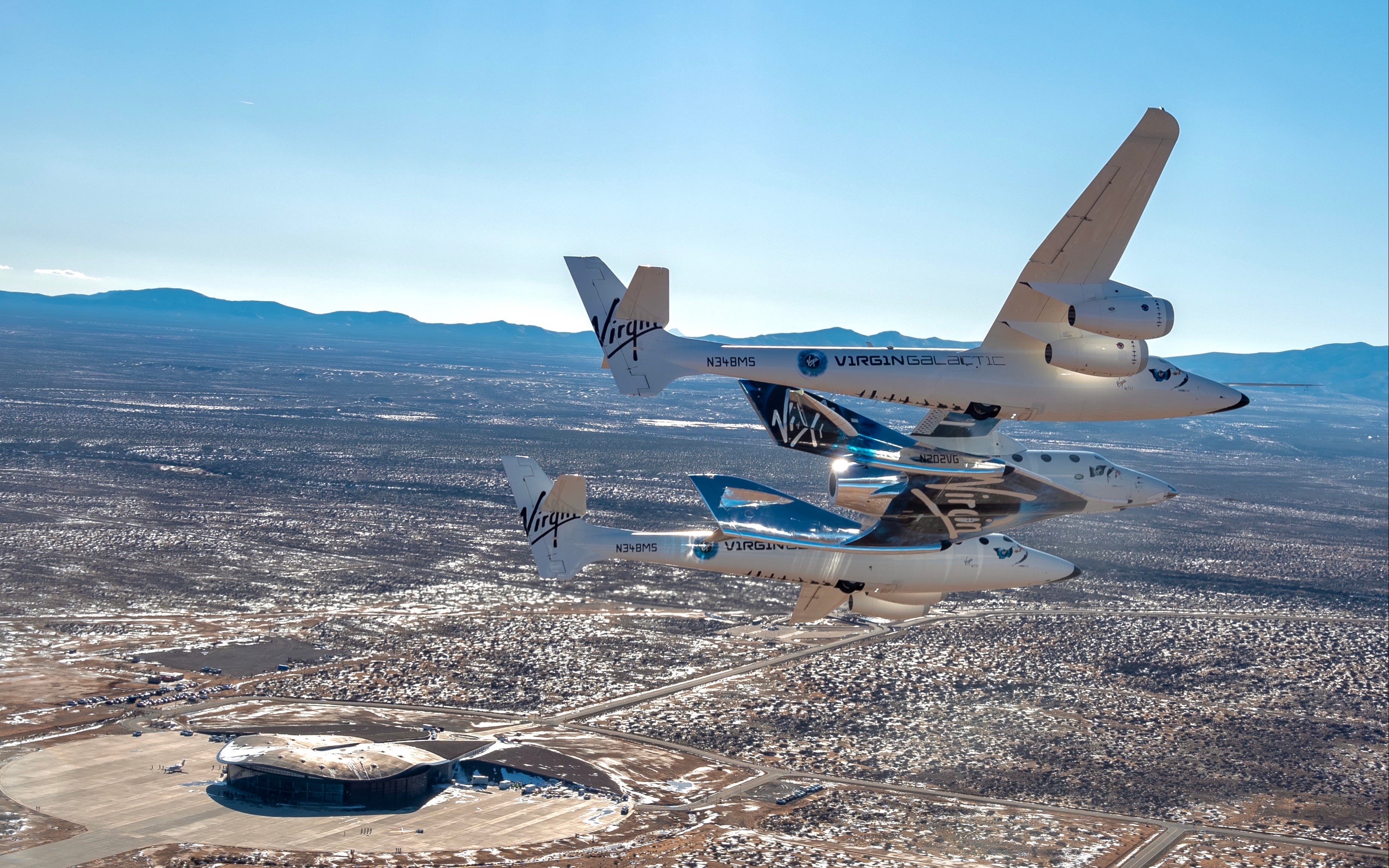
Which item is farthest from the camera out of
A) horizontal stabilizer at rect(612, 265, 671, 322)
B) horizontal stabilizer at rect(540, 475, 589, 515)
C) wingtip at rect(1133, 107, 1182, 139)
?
horizontal stabilizer at rect(540, 475, 589, 515)

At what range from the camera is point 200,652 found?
388 ft

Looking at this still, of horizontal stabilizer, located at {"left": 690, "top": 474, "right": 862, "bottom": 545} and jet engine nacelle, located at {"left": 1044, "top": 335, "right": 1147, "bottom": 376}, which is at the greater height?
jet engine nacelle, located at {"left": 1044, "top": 335, "right": 1147, "bottom": 376}

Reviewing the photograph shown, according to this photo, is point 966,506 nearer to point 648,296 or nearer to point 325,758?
point 648,296

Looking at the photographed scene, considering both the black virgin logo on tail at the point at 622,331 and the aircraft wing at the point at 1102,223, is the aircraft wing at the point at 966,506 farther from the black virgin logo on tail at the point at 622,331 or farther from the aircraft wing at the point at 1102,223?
the black virgin logo on tail at the point at 622,331

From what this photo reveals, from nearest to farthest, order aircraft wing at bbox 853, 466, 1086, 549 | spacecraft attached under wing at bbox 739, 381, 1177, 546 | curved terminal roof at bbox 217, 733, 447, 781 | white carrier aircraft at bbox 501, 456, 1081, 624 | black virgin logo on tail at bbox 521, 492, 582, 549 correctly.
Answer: spacecraft attached under wing at bbox 739, 381, 1177, 546
aircraft wing at bbox 853, 466, 1086, 549
white carrier aircraft at bbox 501, 456, 1081, 624
black virgin logo on tail at bbox 521, 492, 582, 549
curved terminal roof at bbox 217, 733, 447, 781

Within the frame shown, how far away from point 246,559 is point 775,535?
13842cm

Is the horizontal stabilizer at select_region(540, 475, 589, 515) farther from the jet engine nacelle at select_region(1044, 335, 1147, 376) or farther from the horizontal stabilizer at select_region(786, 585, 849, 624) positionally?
the jet engine nacelle at select_region(1044, 335, 1147, 376)

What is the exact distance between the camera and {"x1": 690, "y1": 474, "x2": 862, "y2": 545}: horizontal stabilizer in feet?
172

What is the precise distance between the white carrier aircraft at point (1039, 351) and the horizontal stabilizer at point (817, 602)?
16.3 metres

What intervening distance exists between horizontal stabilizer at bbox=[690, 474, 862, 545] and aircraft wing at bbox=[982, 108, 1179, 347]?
1868cm

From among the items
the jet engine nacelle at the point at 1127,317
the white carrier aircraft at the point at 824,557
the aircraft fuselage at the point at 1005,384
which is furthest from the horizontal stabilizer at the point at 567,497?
the jet engine nacelle at the point at 1127,317

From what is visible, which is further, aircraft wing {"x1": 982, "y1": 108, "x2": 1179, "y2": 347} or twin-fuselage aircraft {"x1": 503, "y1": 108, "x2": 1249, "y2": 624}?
twin-fuselage aircraft {"x1": 503, "y1": 108, "x2": 1249, "y2": 624}

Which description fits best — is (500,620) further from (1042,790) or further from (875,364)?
(875,364)

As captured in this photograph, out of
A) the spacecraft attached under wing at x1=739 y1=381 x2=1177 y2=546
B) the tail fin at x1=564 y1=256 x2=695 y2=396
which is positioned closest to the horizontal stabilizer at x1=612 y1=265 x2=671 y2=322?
the tail fin at x1=564 y1=256 x2=695 y2=396
